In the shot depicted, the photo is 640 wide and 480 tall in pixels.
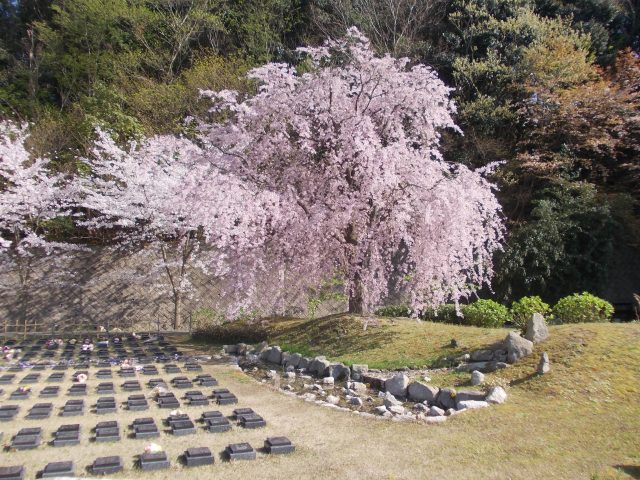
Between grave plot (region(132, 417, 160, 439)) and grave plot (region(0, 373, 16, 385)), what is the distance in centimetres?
305

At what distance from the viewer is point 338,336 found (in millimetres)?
8727

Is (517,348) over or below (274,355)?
over

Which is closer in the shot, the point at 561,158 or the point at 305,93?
the point at 305,93

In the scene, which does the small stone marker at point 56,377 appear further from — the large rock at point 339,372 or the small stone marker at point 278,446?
the small stone marker at point 278,446

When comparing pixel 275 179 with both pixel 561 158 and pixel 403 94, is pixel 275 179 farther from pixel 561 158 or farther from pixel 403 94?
pixel 561 158

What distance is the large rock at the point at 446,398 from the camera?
18.1 ft

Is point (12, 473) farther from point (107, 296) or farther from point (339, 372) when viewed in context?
point (107, 296)

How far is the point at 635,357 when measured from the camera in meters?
5.84

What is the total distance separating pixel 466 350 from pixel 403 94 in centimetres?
441

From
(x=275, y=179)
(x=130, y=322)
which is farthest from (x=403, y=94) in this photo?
(x=130, y=322)

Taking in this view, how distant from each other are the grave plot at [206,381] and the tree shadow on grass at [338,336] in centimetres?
208

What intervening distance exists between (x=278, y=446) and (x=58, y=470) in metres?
1.67

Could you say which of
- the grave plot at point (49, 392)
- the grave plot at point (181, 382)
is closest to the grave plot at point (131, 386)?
the grave plot at point (181, 382)

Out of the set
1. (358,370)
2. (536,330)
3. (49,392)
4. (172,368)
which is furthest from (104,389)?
(536,330)
